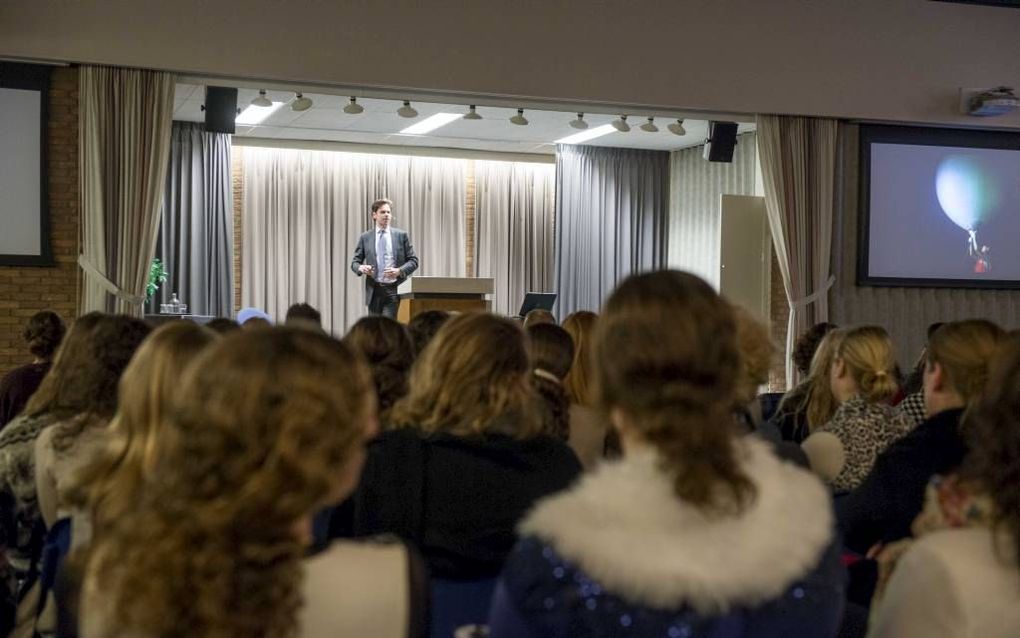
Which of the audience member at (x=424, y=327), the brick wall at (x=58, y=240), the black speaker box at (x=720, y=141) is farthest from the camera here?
the black speaker box at (x=720, y=141)

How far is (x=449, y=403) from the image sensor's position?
2.62 metres

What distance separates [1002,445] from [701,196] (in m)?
12.0

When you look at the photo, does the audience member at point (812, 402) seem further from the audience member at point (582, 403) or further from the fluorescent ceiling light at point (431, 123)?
the fluorescent ceiling light at point (431, 123)

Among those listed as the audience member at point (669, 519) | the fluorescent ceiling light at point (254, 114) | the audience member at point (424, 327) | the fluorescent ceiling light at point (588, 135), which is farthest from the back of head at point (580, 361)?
the fluorescent ceiling light at point (588, 135)

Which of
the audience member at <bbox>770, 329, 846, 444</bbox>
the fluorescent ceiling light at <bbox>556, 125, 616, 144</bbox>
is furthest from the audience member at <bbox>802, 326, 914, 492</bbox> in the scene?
the fluorescent ceiling light at <bbox>556, 125, 616, 144</bbox>

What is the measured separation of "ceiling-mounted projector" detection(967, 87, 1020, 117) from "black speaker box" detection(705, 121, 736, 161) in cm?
221

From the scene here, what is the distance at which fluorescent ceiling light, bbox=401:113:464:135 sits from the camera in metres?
11.3

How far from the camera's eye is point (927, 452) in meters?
2.65

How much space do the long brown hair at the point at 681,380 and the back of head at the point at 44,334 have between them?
12.0 ft

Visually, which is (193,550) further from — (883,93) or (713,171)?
(713,171)

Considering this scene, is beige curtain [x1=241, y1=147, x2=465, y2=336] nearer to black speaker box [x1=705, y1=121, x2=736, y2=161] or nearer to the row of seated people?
black speaker box [x1=705, y1=121, x2=736, y2=161]

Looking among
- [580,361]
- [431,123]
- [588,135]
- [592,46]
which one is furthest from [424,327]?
[588,135]

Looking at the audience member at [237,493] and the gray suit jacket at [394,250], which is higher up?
the gray suit jacket at [394,250]

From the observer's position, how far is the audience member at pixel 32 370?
4.32 meters
